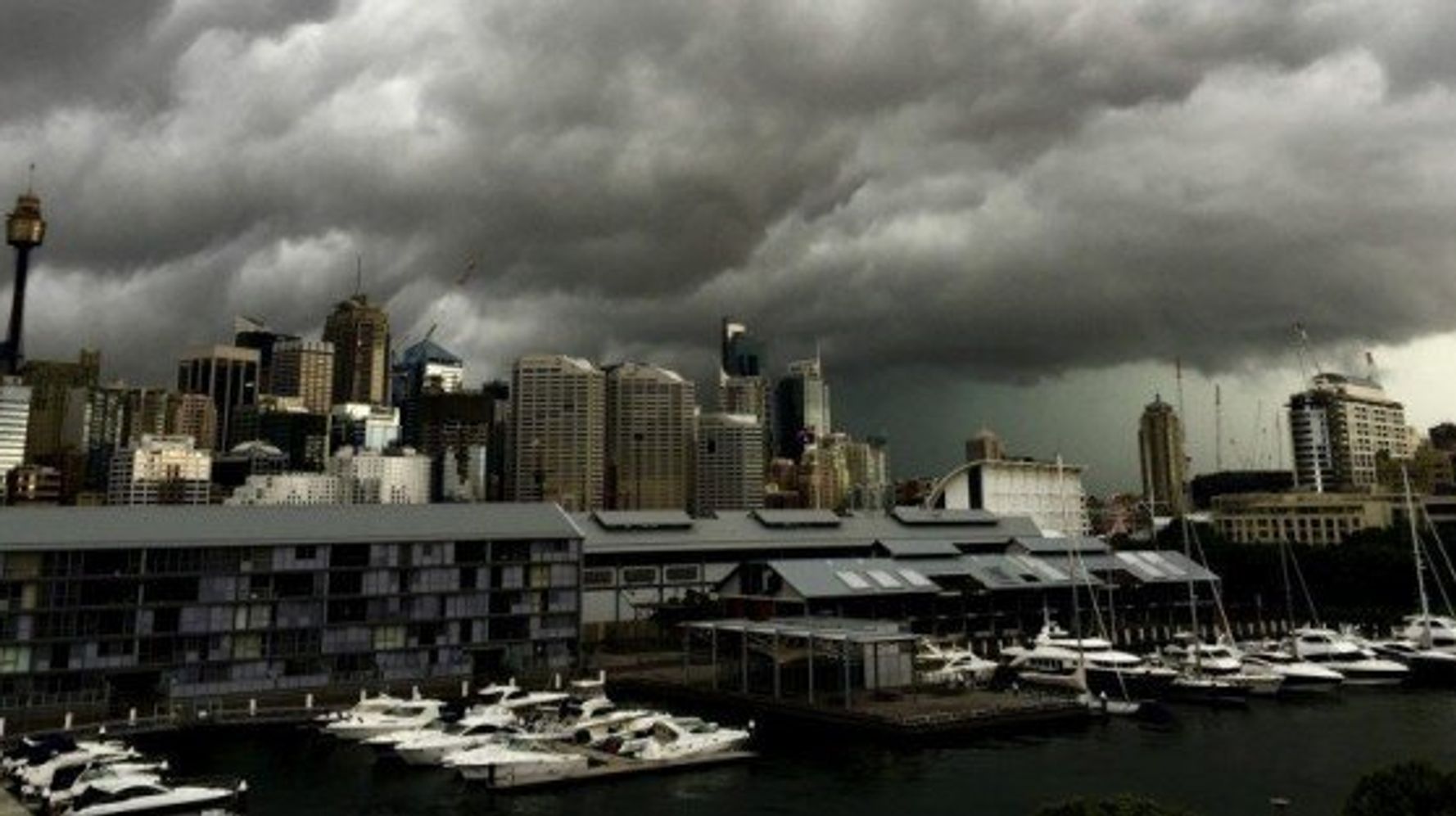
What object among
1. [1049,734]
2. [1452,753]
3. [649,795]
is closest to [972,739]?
[1049,734]

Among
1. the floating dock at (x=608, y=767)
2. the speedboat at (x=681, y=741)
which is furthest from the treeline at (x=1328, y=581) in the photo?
the floating dock at (x=608, y=767)

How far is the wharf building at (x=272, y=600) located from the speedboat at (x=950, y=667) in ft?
111

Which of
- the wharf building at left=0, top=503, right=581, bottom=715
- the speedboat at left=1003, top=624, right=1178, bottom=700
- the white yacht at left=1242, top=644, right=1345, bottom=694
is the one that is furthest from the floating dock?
the white yacht at left=1242, top=644, right=1345, bottom=694

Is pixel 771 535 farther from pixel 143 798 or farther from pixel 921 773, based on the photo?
pixel 143 798

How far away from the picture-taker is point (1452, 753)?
7044 centimetres

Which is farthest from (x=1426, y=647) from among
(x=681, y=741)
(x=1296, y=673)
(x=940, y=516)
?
(x=681, y=741)

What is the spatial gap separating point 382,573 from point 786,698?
3800cm

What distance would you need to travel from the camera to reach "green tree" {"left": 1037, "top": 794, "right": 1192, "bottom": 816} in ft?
88.0

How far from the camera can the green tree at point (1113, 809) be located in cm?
2681

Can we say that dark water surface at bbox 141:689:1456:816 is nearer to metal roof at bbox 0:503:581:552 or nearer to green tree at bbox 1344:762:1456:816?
metal roof at bbox 0:503:581:552

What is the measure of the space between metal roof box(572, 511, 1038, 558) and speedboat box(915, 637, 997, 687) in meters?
34.7

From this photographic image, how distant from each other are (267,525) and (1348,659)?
10457cm

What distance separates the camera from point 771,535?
135625 mm

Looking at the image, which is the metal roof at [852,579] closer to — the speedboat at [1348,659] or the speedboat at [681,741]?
the speedboat at [681,741]
